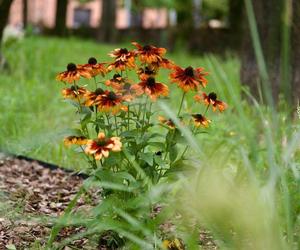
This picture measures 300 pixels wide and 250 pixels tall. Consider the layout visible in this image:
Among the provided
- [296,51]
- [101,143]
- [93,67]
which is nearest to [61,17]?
[296,51]

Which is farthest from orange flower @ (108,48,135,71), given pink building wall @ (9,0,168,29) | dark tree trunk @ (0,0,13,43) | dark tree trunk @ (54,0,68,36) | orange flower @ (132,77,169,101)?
pink building wall @ (9,0,168,29)

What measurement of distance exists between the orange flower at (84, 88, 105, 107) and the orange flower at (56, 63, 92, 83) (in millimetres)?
94

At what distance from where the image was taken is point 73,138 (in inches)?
94.1

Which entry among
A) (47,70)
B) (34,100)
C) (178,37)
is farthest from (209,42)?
(34,100)

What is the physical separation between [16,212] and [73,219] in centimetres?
49

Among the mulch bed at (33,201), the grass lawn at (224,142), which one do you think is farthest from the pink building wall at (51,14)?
the mulch bed at (33,201)

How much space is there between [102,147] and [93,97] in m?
0.25

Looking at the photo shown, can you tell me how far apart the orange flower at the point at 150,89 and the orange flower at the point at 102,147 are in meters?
0.21

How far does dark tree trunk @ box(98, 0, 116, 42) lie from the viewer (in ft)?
59.2

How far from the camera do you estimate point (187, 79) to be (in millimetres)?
2320

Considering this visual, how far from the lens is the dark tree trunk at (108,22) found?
18.0 metres

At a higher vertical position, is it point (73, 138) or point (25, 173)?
point (73, 138)

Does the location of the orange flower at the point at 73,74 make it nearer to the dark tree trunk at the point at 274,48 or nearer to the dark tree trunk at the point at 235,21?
the dark tree trunk at the point at 274,48

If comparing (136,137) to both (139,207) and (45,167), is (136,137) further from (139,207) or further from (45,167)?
(45,167)
